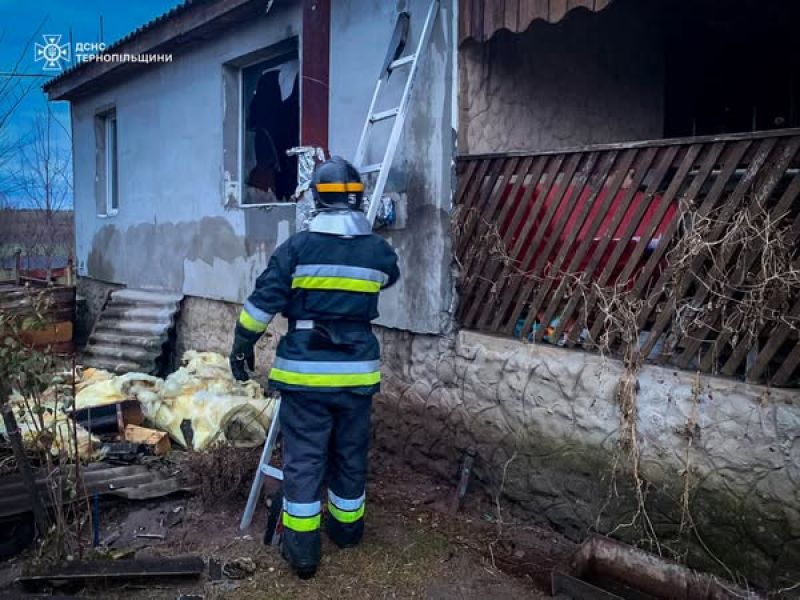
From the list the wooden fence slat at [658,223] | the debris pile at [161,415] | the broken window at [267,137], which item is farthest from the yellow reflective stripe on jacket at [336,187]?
the broken window at [267,137]

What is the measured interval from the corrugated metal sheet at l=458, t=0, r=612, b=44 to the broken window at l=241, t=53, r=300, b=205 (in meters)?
2.83

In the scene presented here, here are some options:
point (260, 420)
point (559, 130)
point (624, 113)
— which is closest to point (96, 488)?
point (260, 420)

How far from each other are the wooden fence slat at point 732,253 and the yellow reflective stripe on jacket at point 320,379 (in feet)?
5.19

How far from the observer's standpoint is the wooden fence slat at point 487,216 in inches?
176

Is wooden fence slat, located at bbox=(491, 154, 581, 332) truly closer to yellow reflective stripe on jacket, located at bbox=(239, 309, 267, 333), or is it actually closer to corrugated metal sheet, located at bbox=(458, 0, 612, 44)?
corrugated metal sheet, located at bbox=(458, 0, 612, 44)

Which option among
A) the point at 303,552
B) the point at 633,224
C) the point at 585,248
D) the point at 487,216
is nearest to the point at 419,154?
the point at 487,216

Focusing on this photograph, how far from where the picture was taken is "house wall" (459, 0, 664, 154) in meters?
4.83

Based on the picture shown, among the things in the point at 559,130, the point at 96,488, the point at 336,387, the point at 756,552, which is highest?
the point at 559,130

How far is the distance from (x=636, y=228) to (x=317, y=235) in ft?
5.44

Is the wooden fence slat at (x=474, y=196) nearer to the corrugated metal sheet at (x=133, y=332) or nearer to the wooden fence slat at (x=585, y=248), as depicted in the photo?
the wooden fence slat at (x=585, y=248)

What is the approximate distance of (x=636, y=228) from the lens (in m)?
3.81

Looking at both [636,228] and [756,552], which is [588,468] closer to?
[756,552]

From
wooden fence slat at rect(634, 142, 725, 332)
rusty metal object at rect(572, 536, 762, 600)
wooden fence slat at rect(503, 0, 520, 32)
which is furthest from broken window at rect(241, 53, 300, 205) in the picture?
rusty metal object at rect(572, 536, 762, 600)

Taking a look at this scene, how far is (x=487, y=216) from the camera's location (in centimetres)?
458
